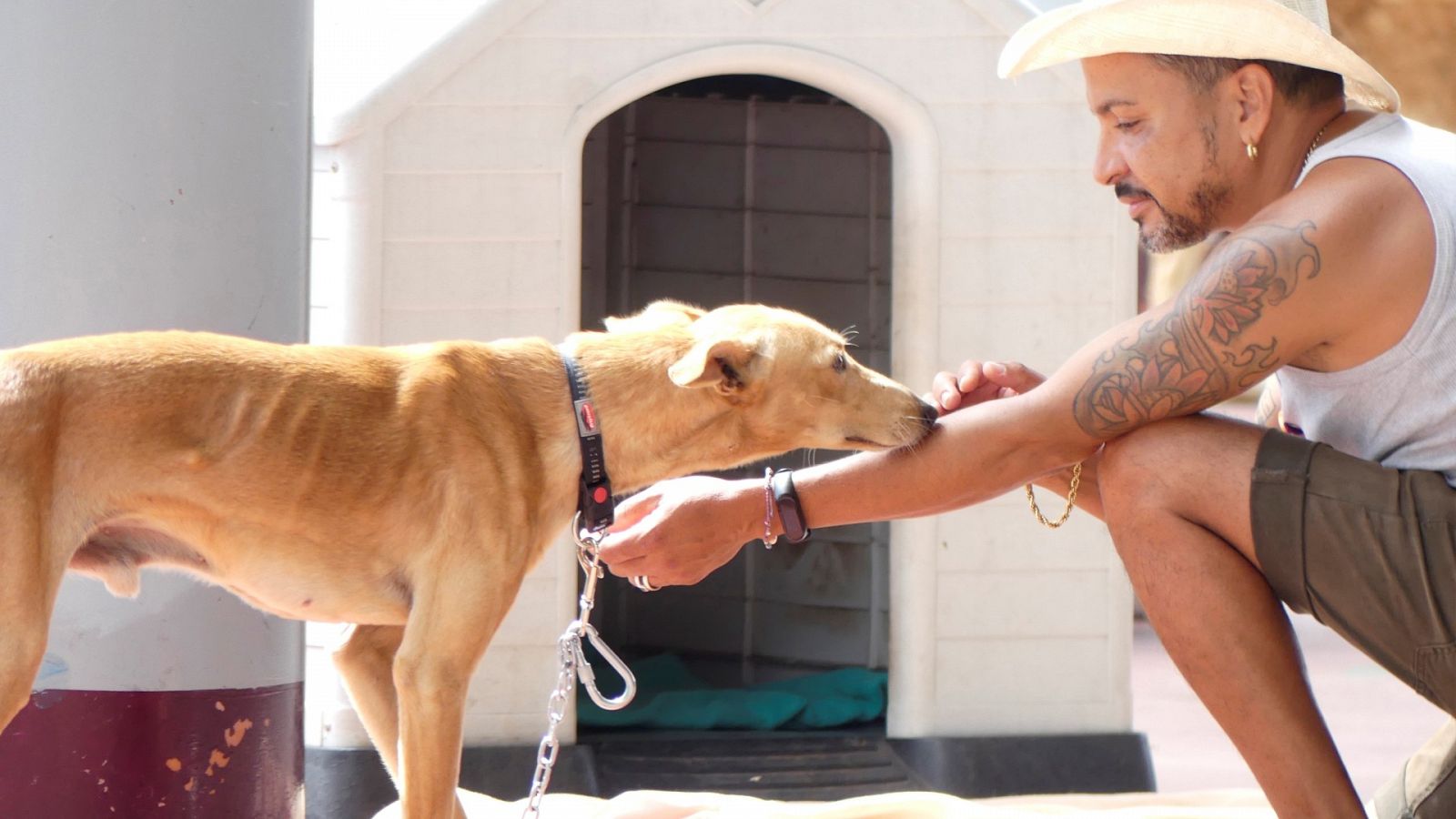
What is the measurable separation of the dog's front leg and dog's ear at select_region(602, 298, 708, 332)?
2.02 feet

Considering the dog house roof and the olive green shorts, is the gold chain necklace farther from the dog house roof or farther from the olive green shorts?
the dog house roof

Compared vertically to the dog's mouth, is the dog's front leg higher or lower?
lower

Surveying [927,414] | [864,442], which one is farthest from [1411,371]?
[864,442]

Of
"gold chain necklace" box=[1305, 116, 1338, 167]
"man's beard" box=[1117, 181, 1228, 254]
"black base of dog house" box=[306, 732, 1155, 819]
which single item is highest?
"gold chain necklace" box=[1305, 116, 1338, 167]

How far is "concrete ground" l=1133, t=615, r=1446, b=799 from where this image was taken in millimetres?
4438

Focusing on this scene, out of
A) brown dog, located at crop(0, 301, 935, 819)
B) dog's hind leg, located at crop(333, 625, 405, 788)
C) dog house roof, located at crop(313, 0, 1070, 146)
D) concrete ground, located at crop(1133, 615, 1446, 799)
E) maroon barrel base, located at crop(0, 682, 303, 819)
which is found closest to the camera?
brown dog, located at crop(0, 301, 935, 819)

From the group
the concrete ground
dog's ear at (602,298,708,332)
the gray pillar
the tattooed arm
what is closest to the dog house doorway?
the concrete ground

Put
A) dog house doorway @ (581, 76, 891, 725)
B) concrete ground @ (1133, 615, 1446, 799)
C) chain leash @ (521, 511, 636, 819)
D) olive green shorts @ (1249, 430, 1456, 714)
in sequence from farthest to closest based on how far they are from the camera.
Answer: dog house doorway @ (581, 76, 891, 725)
concrete ground @ (1133, 615, 1446, 799)
chain leash @ (521, 511, 636, 819)
olive green shorts @ (1249, 430, 1456, 714)

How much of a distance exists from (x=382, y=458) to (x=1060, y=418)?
1085mm

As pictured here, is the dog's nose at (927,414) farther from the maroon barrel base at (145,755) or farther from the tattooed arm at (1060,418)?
the maroon barrel base at (145,755)

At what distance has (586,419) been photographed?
260 centimetres

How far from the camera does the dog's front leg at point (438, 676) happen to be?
2377 millimetres

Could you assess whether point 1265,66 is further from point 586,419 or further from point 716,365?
point 586,419

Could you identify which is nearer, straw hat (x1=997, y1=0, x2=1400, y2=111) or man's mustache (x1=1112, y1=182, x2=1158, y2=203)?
straw hat (x1=997, y1=0, x2=1400, y2=111)
